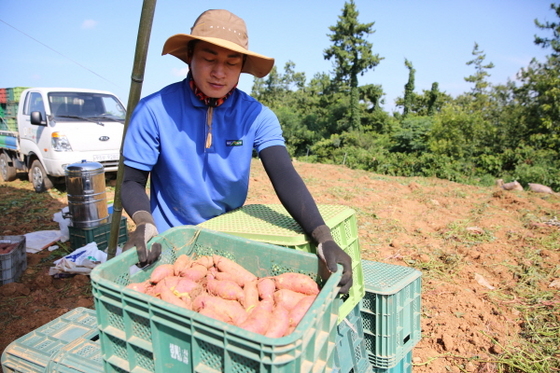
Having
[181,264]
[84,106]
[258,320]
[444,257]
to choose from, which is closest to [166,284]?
[181,264]

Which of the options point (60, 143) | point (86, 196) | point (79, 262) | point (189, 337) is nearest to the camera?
point (189, 337)

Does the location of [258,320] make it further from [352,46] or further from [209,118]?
[352,46]

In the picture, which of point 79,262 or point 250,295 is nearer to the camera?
point 250,295

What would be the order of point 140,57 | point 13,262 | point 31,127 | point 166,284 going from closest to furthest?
point 166,284
point 140,57
point 13,262
point 31,127

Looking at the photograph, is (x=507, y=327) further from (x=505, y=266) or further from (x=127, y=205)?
(x=127, y=205)

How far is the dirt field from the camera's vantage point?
119 inches

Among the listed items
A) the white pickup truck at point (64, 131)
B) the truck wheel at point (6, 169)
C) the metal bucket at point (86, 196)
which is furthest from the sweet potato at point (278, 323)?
the truck wheel at point (6, 169)

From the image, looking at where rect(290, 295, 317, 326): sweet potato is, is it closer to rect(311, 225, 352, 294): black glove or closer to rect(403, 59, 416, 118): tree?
rect(311, 225, 352, 294): black glove

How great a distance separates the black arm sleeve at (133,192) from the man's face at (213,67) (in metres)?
0.48

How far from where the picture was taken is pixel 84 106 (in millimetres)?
7801

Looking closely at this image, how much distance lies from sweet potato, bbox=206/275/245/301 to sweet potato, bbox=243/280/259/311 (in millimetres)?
16

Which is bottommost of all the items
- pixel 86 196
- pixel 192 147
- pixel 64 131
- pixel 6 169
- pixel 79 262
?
pixel 79 262

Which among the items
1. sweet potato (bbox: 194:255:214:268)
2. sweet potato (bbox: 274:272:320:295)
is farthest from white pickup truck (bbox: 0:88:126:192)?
sweet potato (bbox: 274:272:320:295)

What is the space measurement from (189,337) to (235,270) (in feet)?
1.47
